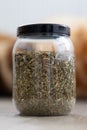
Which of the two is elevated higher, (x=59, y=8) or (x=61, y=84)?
(x=59, y=8)

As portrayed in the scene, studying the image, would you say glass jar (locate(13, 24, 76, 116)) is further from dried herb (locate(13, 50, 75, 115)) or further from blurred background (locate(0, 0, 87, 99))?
blurred background (locate(0, 0, 87, 99))

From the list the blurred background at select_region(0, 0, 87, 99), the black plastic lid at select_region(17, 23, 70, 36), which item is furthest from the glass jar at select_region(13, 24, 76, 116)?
the blurred background at select_region(0, 0, 87, 99)

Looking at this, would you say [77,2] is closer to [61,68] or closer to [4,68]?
[4,68]

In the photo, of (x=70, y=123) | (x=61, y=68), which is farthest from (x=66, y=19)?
(x=70, y=123)

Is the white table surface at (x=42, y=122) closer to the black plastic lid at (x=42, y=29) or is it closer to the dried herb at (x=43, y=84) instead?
the dried herb at (x=43, y=84)

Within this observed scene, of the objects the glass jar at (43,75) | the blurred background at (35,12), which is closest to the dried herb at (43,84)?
the glass jar at (43,75)

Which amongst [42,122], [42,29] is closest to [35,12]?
[42,29]

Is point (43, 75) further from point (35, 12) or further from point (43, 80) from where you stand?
point (35, 12)

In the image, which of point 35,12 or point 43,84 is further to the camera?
point 35,12
